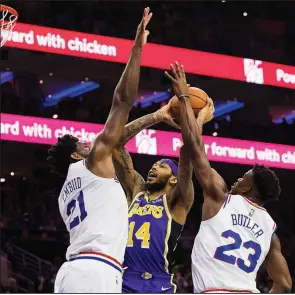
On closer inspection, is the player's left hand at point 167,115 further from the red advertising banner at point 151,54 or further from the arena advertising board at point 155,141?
the red advertising banner at point 151,54

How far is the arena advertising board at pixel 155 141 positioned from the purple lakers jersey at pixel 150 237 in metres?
7.15

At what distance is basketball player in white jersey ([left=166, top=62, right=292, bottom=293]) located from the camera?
4453 mm

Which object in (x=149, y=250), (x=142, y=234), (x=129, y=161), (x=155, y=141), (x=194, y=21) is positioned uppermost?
(x=194, y=21)

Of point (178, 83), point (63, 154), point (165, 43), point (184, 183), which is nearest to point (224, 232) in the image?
point (184, 183)

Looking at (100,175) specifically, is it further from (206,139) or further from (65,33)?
(206,139)

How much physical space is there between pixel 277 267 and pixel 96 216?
1288 millimetres

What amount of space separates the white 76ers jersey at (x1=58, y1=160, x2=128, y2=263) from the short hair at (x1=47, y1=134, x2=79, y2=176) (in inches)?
9.7

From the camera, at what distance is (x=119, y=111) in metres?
4.35

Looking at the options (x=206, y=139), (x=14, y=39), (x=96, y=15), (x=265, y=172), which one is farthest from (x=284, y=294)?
(x=96, y=15)

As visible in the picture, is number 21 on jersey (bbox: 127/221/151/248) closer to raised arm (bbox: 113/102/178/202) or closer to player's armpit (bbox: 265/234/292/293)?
raised arm (bbox: 113/102/178/202)

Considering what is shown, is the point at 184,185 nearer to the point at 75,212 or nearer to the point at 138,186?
the point at 138,186

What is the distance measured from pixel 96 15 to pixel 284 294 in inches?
465

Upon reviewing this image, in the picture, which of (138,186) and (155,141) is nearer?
(138,186)

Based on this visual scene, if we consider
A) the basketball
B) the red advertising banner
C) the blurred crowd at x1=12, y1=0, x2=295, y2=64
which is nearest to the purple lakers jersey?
the basketball
